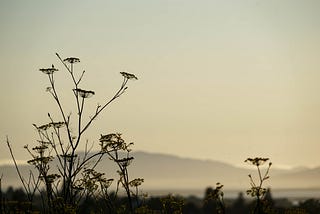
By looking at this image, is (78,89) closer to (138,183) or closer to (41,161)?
(41,161)

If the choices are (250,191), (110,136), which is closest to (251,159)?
(250,191)

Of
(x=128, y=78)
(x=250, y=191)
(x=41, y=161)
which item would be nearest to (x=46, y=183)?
(x=41, y=161)

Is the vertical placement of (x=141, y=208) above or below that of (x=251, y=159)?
below

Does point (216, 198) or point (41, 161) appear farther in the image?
point (41, 161)

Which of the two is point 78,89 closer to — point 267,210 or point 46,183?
point 46,183

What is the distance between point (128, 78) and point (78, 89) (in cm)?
152

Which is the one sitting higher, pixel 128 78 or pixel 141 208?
pixel 128 78

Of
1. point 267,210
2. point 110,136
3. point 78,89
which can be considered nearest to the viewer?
point 267,210

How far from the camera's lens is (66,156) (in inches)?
571

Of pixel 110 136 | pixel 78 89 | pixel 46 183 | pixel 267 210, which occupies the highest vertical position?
pixel 78 89

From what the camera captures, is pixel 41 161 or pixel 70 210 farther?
pixel 41 161

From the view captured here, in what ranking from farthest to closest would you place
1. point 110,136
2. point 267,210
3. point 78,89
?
1. point 110,136
2. point 78,89
3. point 267,210

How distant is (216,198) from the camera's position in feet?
41.4

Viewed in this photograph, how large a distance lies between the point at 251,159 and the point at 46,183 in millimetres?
4846
